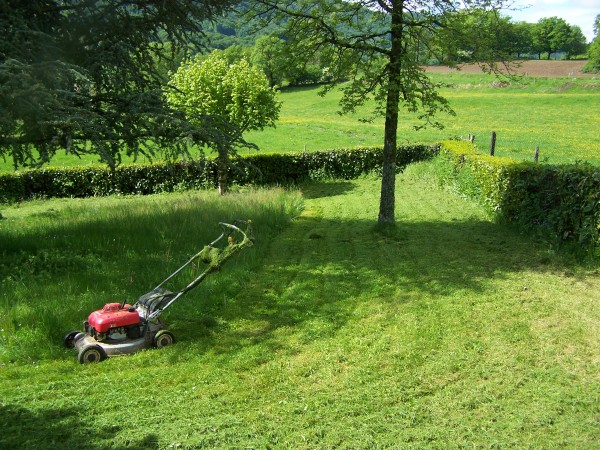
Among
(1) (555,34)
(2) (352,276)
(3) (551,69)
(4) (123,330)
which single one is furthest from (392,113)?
(1) (555,34)

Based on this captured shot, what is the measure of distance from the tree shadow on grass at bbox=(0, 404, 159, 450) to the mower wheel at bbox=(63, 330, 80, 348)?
4.53 ft

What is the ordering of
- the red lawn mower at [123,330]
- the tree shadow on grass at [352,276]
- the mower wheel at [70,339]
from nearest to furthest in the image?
the red lawn mower at [123,330] < the mower wheel at [70,339] < the tree shadow on grass at [352,276]

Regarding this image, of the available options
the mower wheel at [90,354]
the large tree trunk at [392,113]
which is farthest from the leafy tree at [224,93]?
the mower wheel at [90,354]

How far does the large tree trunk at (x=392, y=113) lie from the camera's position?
11.3 metres

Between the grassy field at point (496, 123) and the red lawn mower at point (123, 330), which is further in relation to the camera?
the grassy field at point (496, 123)

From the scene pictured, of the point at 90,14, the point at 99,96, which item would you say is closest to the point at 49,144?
the point at 99,96

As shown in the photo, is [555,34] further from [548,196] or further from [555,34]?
[548,196]

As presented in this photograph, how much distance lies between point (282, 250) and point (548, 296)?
5.25 metres

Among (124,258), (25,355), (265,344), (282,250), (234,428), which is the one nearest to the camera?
(234,428)

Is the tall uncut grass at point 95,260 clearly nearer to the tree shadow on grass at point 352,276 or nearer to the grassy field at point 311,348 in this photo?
the grassy field at point 311,348

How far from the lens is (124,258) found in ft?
30.9

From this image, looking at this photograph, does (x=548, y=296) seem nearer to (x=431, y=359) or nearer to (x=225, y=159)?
(x=431, y=359)

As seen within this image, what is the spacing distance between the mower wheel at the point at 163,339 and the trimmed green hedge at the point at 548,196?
24.0ft

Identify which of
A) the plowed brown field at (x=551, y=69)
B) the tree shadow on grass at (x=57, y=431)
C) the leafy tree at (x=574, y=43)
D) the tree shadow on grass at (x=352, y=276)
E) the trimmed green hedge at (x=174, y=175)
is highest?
the leafy tree at (x=574, y=43)
